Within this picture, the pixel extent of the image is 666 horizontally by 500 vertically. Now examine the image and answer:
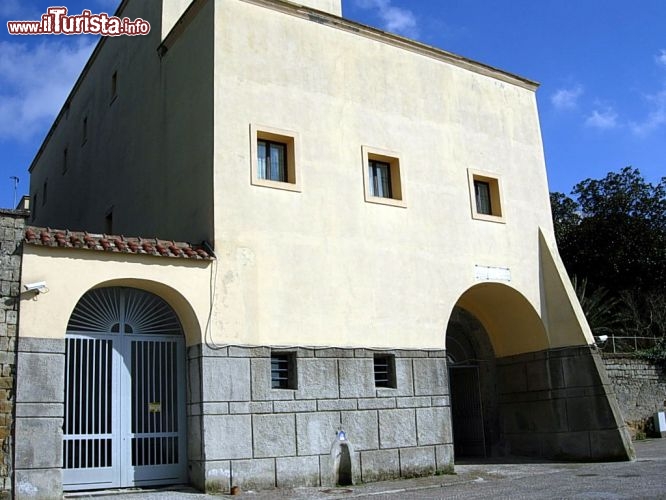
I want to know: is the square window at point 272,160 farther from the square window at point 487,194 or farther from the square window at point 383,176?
the square window at point 487,194

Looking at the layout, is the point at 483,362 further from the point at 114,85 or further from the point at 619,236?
the point at 619,236

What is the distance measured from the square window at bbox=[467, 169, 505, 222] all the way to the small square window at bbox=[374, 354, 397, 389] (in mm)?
3973

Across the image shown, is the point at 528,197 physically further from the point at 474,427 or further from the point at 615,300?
the point at 615,300

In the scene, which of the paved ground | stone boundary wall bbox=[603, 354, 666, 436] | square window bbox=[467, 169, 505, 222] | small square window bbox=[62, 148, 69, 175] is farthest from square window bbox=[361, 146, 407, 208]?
small square window bbox=[62, 148, 69, 175]

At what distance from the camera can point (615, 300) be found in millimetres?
27781

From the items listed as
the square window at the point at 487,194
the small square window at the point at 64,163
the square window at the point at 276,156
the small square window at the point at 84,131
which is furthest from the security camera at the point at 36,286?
the small square window at the point at 64,163

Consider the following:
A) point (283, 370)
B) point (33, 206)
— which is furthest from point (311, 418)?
point (33, 206)

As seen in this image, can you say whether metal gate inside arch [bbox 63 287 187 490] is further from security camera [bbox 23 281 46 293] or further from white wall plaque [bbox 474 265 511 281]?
white wall plaque [bbox 474 265 511 281]

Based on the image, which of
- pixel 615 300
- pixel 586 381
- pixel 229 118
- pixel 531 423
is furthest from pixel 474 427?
pixel 615 300

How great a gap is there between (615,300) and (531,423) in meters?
13.7

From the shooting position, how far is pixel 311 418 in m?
12.0

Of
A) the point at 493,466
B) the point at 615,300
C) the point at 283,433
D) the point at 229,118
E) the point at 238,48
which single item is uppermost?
the point at 238,48

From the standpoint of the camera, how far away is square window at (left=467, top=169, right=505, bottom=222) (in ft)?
50.4
